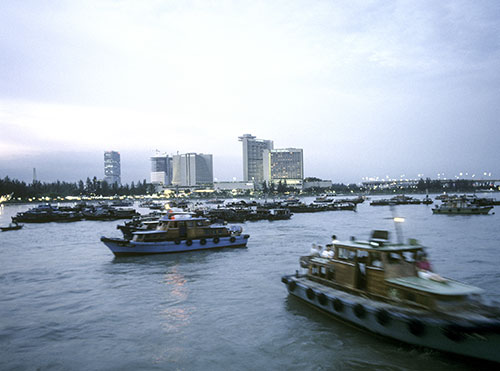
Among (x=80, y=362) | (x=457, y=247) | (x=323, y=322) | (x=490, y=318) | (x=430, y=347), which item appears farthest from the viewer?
(x=457, y=247)

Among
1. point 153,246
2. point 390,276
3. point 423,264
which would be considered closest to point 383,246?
point 390,276

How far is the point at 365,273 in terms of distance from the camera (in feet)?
39.8

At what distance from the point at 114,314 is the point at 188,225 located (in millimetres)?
13594

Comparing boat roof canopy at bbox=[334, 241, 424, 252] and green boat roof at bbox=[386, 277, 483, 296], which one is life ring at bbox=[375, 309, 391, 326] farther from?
boat roof canopy at bbox=[334, 241, 424, 252]

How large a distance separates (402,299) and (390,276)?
773 mm

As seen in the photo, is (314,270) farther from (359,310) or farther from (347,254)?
(359,310)

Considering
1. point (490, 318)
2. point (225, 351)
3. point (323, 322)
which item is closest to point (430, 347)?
point (490, 318)

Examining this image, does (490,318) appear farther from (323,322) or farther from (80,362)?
(80,362)

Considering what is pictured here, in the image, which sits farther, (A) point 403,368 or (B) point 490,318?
(A) point 403,368

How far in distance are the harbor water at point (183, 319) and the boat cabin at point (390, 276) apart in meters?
1.45

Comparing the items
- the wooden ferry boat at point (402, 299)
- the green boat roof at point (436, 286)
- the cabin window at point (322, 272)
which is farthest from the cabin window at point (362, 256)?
the cabin window at point (322, 272)

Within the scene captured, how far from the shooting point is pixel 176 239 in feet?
88.8

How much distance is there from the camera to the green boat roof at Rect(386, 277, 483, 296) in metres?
9.82

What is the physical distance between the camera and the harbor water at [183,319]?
1081cm
